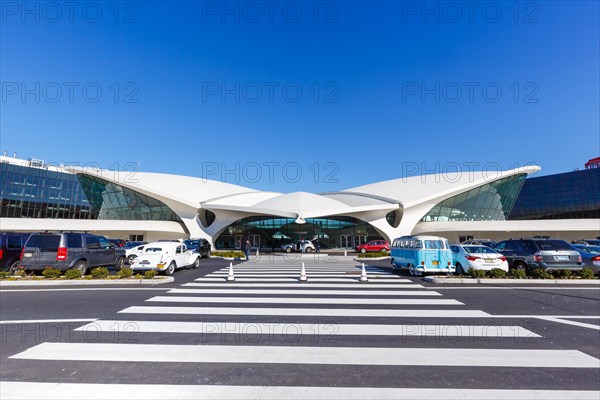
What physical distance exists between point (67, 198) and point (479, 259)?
67856mm

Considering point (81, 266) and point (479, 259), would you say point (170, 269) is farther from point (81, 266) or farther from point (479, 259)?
point (479, 259)

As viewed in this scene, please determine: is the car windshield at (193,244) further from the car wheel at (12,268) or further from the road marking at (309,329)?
the road marking at (309,329)

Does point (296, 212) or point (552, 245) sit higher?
point (296, 212)

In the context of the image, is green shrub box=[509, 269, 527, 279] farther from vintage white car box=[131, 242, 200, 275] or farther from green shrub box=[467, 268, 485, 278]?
vintage white car box=[131, 242, 200, 275]

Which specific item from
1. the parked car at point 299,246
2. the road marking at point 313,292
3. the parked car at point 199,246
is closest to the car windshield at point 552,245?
the road marking at point 313,292

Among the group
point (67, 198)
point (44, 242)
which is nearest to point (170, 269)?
point (44, 242)

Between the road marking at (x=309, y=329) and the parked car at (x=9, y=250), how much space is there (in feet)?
40.0

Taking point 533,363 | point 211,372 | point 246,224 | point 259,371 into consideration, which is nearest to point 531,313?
point 533,363

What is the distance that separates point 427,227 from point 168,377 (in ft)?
138

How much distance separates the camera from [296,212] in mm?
38281

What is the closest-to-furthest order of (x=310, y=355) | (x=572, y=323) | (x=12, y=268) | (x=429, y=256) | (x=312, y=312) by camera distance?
1. (x=310, y=355)
2. (x=572, y=323)
3. (x=312, y=312)
4. (x=429, y=256)
5. (x=12, y=268)

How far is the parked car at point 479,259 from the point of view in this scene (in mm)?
13953

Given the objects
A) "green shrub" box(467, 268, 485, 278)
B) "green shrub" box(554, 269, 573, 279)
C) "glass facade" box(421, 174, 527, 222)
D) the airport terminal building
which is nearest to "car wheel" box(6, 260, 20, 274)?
"green shrub" box(467, 268, 485, 278)

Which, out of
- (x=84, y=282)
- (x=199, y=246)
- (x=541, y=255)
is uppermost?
(x=541, y=255)
